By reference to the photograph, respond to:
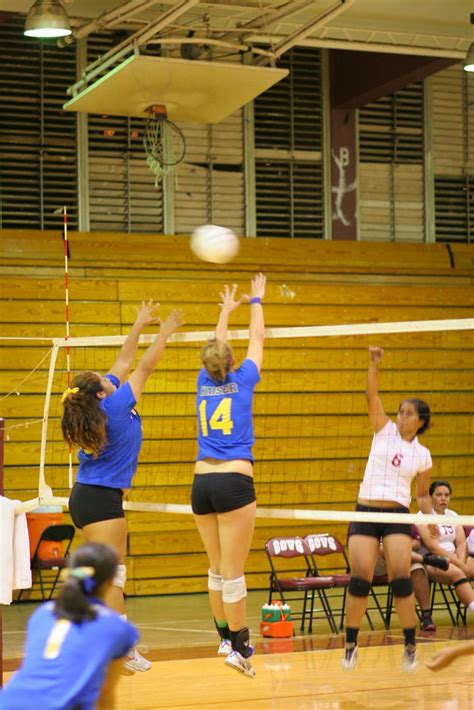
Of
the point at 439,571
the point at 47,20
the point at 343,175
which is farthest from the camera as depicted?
the point at 343,175

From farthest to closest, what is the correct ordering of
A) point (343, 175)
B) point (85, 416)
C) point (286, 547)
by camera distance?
point (343, 175) < point (286, 547) < point (85, 416)

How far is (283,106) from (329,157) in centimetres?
89

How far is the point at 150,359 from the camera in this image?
6762 millimetres

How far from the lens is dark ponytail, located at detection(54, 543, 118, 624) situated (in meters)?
3.61

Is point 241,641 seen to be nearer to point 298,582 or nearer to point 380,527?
point 380,527

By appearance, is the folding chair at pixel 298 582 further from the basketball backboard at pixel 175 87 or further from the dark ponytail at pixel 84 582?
A: the dark ponytail at pixel 84 582

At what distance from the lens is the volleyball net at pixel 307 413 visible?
43.0 feet

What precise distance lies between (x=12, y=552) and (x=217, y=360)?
6.15ft

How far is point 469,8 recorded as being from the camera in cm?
1258

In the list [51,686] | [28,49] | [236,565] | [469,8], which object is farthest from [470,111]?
[51,686]

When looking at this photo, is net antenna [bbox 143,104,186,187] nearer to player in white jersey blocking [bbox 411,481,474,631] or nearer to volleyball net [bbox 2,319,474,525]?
volleyball net [bbox 2,319,474,525]

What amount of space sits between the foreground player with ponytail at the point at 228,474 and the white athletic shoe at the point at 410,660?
1.39 meters

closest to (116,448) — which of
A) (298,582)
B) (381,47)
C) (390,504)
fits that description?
(390,504)

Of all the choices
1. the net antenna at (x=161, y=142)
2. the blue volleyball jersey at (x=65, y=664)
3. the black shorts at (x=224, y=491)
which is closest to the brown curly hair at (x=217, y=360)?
the black shorts at (x=224, y=491)
